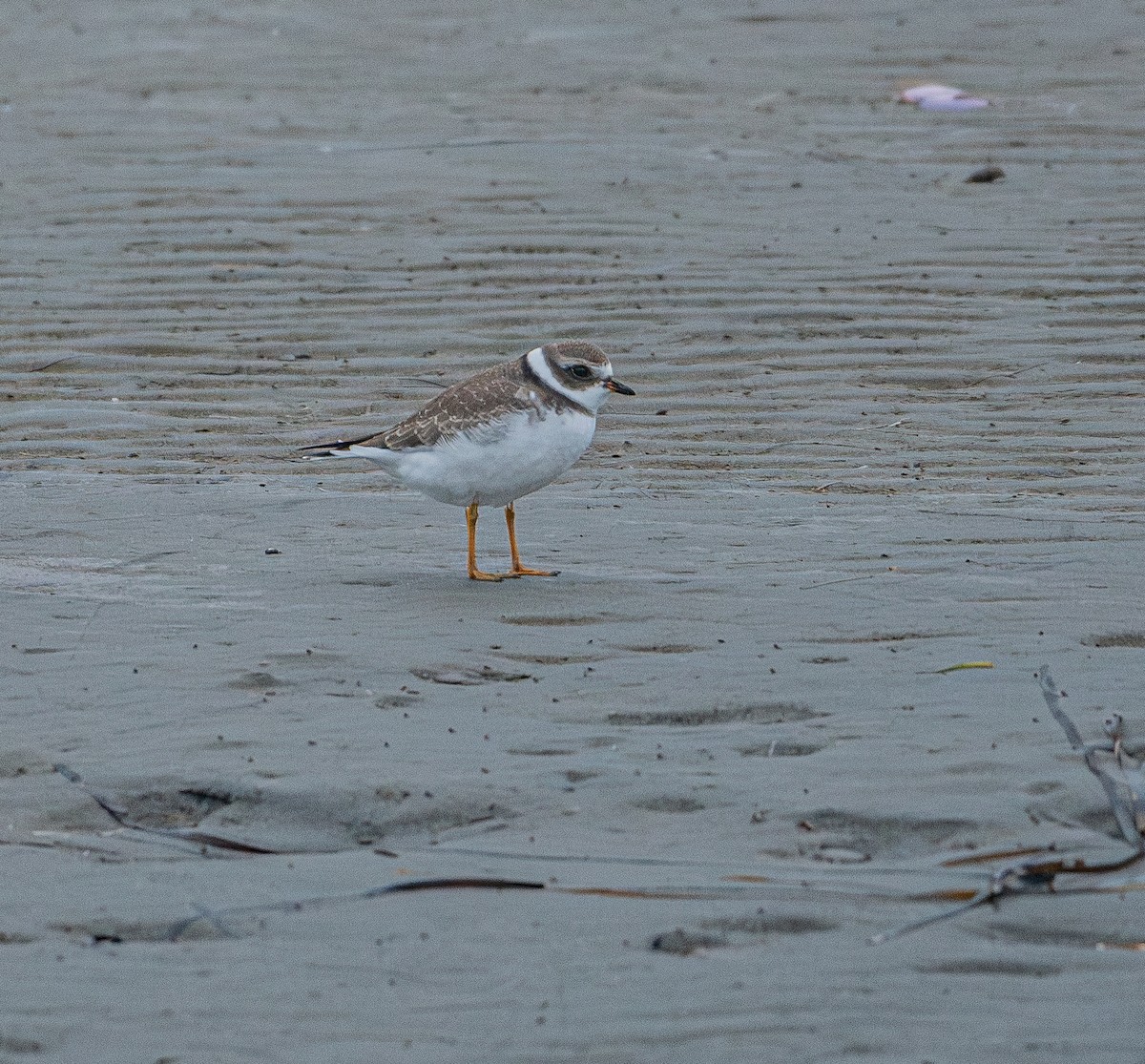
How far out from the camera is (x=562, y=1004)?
3969 mm

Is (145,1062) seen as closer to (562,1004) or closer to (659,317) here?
(562,1004)

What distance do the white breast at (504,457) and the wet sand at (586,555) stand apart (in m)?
0.33

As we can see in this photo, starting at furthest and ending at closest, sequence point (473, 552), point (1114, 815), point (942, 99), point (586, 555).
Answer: point (942, 99) → point (586, 555) → point (473, 552) → point (1114, 815)

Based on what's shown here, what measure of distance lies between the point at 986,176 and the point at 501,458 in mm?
6384

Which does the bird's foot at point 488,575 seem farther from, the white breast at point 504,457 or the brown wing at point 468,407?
the brown wing at point 468,407

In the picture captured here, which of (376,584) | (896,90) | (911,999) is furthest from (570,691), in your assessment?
(896,90)

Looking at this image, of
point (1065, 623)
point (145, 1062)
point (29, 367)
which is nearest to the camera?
point (145, 1062)

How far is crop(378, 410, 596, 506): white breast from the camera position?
22.1 ft

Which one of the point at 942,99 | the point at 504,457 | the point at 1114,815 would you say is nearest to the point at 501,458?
the point at 504,457

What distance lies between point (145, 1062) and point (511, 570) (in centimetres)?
324

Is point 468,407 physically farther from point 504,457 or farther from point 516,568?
point 516,568

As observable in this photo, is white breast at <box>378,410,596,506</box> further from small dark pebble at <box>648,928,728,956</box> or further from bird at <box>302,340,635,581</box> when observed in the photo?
small dark pebble at <box>648,928,728,956</box>

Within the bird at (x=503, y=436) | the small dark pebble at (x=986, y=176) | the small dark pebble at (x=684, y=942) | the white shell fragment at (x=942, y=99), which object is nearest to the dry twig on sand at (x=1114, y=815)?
the small dark pebble at (x=684, y=942)

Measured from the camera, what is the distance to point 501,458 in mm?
6730
